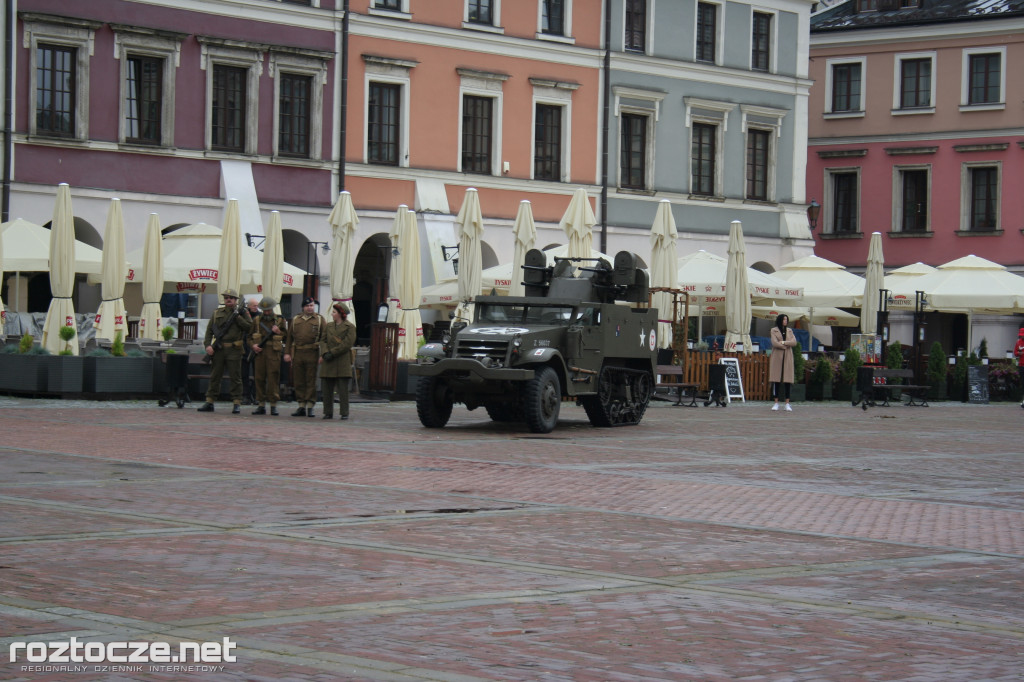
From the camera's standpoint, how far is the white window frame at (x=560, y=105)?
134 feet

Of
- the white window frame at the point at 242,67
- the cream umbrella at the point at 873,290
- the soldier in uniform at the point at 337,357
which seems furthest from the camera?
the white window frame at the point at 242,67

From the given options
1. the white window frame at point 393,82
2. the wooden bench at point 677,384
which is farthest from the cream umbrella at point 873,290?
the white window frame at point 393,82

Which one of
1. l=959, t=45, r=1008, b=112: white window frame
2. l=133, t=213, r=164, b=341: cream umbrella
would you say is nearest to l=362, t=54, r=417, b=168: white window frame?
l=133, t=213, r=164, b=341: cream umbrella

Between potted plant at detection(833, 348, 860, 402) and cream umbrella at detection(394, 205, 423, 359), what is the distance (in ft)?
33.3

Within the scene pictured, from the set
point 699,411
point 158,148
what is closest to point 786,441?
point 699,411

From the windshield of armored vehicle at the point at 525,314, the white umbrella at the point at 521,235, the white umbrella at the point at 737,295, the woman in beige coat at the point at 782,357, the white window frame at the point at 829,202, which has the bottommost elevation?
the woman in beige coat at the point at 782,357

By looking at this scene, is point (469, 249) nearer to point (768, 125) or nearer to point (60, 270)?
point (60, 270)

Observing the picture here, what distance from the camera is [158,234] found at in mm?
27344

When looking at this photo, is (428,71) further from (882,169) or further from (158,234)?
(882,169)

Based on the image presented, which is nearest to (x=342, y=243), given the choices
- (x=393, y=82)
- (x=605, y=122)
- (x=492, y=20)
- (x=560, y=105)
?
(x=393, y=82)

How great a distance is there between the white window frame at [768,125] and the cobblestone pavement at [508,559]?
93.8 feet

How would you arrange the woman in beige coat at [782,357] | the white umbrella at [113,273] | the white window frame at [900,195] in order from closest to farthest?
the white umbrella at [113,273], the woman in beige coat at [782,357], the white window frame at [900,195]

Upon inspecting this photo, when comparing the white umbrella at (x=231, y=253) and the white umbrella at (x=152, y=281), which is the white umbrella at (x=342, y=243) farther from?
the white umbrella at (x=152, y=281)

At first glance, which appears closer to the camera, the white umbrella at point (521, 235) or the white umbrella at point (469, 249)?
the white umbrella at point (469, 249)
